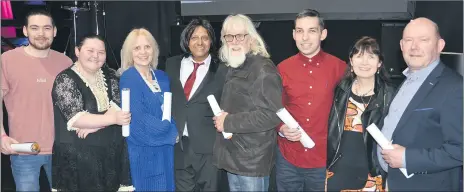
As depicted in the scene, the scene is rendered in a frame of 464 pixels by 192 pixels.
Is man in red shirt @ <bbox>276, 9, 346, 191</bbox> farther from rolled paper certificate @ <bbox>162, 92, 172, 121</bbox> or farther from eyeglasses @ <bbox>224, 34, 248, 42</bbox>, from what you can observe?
rolled paper certificate @ <bbox>162, 92, 172, 121</bbox>

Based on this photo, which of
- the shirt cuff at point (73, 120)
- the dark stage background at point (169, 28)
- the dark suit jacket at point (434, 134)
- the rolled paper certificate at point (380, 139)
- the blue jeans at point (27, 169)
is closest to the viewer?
the dark suit jacket at point (434, 134)

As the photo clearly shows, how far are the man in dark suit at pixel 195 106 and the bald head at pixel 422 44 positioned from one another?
1354mm

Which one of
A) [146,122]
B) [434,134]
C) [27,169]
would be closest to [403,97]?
[434,134]

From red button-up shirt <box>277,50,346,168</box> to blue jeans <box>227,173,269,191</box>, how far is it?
27 cm

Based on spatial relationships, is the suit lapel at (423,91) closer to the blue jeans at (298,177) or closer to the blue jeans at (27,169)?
the blue jeans at (298,177)

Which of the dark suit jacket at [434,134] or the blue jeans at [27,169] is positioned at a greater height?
→ the dark suit jacket at [434,134]

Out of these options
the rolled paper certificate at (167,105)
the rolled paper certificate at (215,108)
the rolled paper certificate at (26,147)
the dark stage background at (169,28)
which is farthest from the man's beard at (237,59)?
the dark stage background at (169,28)

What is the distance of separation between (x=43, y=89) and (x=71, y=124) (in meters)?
0.52

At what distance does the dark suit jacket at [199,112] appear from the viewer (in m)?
3.45

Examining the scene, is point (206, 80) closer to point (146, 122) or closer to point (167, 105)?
point (167, 105)

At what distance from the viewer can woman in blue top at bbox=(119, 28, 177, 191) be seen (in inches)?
131

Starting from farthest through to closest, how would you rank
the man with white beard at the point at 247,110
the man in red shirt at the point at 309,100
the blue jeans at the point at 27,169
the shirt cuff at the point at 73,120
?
the blue jeans at the point at 27,169 → the man in red shirt at the point at 309,100 → the shirt cuff at the point at 73,120 → the man with white beard at the point at 247,110

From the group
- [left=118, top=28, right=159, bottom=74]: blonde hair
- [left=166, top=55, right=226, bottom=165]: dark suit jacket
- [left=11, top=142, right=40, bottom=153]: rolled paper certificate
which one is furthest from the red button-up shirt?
[left=11, top=142, right=40, bottom=153]: rolled paper certificate

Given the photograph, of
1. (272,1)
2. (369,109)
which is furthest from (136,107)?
(272,1)
